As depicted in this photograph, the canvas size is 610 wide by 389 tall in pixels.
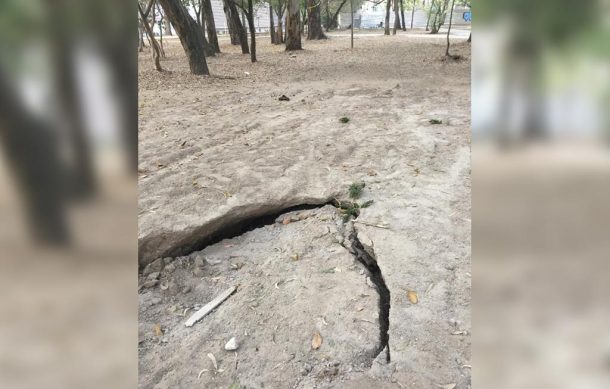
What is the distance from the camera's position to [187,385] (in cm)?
181

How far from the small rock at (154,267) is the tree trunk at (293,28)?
482 inches

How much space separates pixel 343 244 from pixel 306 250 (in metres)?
0.22

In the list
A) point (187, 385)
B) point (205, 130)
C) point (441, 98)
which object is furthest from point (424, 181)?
point (441, 98)

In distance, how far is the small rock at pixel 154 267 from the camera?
2.61m

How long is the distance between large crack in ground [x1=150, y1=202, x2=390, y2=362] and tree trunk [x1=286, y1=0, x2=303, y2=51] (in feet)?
38.1

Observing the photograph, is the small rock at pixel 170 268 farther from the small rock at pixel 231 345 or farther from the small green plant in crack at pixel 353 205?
the small green plant in crack at pixel 353 205

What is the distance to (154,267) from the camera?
264cm

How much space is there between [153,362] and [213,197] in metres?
1.49

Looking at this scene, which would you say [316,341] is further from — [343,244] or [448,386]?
[343,244]
